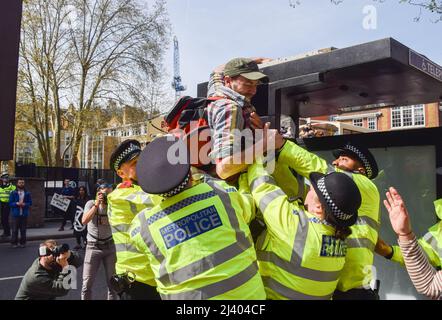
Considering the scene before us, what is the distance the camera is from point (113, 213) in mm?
3777

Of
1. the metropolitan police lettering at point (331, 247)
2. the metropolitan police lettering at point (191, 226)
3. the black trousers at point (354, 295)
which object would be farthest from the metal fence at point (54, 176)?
the metropolitan police lettering at point (331, 247)

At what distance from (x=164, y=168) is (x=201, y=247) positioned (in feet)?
1.47

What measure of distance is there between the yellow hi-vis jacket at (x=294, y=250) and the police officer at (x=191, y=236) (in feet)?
0.64

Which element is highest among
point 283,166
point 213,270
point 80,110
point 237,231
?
point 80,110

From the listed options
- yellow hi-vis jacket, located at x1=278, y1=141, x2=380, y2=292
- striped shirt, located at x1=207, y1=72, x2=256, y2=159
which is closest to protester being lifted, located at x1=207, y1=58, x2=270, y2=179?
striped shirt, located at x1=207, y1=72, x2=256, y2=159

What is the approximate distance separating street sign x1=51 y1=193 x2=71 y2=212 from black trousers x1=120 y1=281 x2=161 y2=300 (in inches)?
477

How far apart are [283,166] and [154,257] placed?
1265 mm

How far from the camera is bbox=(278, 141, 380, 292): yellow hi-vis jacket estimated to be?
279 centimetres

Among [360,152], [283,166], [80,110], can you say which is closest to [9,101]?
[283,166]

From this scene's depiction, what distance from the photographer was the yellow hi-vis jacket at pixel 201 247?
2027mm

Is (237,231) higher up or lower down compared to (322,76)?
lower down

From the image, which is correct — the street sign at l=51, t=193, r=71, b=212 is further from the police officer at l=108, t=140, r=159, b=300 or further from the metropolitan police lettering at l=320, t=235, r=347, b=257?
the metropolitan police lettering at l=320, t=235, r=347, b=257

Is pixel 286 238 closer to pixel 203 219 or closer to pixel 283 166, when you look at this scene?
pixel 203 219

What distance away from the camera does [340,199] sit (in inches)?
87.1
